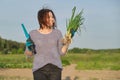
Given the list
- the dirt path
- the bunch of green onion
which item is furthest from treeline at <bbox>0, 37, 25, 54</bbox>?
the bunch of green onion

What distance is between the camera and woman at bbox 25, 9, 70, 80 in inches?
173

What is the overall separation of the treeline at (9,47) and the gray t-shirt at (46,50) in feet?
178

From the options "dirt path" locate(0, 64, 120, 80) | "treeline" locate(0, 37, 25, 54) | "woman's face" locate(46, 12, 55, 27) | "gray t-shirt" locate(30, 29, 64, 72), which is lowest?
"treeline" locate(0, 37, 25, 54)

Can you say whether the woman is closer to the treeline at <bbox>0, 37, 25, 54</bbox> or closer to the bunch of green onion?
the bunch of green onion

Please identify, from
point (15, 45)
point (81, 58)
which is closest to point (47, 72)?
point (81, 58)

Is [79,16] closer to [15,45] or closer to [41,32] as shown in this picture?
[41,32]

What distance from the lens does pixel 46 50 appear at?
14.7 ft

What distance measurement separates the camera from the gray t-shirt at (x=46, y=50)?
4453 mm

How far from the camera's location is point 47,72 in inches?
173

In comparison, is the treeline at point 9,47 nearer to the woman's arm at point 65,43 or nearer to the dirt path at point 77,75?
the dirt path at point 77,75

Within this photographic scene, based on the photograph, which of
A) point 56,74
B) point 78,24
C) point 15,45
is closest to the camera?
point 56,74

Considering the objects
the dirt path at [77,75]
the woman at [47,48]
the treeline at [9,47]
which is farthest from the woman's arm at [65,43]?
the treeline at [9,47]

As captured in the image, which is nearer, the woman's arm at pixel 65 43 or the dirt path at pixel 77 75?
the woman's arm at pixel 65 43

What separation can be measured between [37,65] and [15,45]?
62.6 meters
